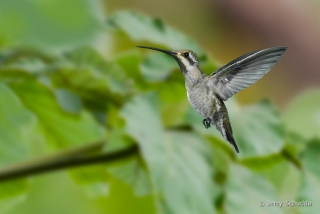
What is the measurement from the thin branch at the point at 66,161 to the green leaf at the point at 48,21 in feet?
1.73

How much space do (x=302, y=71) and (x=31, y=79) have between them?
118 cm

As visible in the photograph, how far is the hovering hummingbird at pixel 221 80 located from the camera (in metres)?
0.16

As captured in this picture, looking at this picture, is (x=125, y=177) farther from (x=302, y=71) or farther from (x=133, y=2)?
(x=302, y=71)

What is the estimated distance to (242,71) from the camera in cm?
17

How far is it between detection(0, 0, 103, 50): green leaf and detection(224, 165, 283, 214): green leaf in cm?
55

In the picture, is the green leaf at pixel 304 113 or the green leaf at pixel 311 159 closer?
the green leaf at pixel 311 159

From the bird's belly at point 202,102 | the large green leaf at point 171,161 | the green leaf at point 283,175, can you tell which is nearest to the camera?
the bird's belly at point 202,102

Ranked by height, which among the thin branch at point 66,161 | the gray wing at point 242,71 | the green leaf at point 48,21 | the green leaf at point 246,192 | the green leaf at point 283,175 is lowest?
the green leaf at point 283,175

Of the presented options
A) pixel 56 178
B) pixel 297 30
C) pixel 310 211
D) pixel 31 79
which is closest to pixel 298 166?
pixel 310 211

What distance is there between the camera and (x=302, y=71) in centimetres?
144

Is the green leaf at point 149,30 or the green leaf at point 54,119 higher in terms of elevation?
the green leaf at point 149,30

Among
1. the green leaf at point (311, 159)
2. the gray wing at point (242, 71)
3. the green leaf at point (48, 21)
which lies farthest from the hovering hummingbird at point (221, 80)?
the green leaf at point (48, 21)

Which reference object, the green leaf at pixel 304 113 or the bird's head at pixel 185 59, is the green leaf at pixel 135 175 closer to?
the bird's head at pixel 185 59

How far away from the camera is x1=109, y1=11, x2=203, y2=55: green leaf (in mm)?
437
